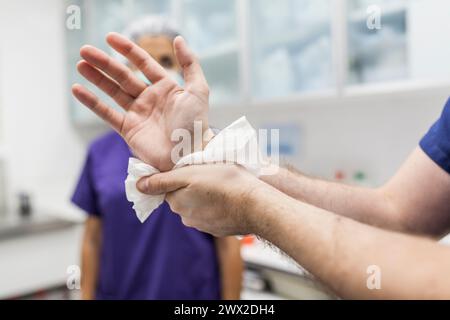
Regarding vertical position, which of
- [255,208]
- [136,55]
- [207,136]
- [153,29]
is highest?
[153,29]

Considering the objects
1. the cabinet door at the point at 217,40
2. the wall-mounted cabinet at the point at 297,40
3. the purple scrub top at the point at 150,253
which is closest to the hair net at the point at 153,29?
the wall-mounted cabinet at the point at 297,40

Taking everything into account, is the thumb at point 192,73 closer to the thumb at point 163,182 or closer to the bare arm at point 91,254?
the thumb at point 163,182

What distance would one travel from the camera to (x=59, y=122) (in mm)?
2709

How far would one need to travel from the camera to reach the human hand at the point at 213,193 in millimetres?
526

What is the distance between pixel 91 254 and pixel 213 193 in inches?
31.8

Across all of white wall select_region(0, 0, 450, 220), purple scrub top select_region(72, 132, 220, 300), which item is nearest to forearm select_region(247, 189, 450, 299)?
purple scrub top select_region(72, 132, 220, 300)

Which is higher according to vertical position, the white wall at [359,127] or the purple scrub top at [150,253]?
the white wall at [359,127]

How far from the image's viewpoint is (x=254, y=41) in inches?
69.0

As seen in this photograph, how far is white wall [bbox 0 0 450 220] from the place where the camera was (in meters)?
1.71

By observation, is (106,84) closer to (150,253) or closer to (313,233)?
(313,233)

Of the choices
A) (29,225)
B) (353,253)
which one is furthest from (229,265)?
(29,225)

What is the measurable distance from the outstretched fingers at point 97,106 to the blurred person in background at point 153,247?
1.46 feet

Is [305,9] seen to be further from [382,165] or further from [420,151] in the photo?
[420,151]

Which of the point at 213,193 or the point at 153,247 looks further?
the point at 153,247
